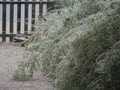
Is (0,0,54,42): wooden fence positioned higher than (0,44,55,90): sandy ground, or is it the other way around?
(0,0,54,42): wooden fence

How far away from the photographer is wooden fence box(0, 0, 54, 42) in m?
11.5

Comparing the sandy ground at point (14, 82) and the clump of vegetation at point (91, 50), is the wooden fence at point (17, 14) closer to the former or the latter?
the sandy ground at point (14, 82)

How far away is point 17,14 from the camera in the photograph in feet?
38.5

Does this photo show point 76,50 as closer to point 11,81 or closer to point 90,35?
point 90,35

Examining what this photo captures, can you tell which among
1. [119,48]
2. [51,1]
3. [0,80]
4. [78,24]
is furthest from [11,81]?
[51,1]

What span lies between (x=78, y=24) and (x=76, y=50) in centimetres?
61

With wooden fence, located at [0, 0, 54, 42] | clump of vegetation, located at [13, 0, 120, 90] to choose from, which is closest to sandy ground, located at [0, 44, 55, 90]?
clump of vegetation, located at [13, 0, 120, 90]

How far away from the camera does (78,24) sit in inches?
210

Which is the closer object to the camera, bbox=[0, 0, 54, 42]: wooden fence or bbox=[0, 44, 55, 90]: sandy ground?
bbox=[0, 44, 55, 90]: sandy ground

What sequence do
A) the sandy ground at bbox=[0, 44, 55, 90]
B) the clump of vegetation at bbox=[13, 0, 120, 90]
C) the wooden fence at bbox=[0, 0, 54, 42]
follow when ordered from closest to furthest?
the clump of vegetation at bbox=[13, 0, 120, 90]
the sandy ground at bbox=[0, 44, 55, 90]
the wooden fence at bbox=[0, 0, 54, 42]

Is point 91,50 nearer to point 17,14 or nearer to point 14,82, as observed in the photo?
point 14,82

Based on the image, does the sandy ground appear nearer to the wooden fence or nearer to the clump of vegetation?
the clump of vegetation

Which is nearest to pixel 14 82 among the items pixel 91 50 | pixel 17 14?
pixel 91 50

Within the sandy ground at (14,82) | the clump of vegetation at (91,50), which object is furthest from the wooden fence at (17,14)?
the clump of vegetation at (91,50)
